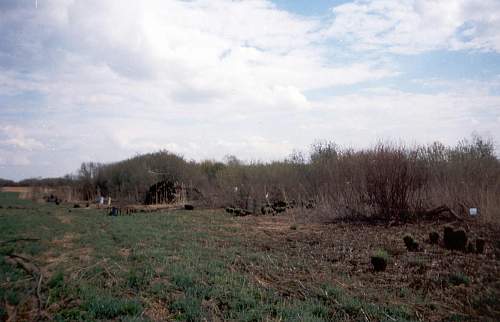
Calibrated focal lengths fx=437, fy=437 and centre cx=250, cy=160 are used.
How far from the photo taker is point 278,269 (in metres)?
7.72

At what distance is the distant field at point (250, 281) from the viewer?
545cm

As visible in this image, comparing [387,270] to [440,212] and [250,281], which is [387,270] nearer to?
[250,281]

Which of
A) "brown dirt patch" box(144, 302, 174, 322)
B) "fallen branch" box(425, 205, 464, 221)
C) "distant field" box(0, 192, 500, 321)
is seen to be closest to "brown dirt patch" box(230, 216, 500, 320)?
"distant field" box(0, 192, 500, 321)

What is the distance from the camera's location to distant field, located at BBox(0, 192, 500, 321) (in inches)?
214

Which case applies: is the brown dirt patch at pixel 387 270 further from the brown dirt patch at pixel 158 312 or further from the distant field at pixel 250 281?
the brown dirt patch at pixel 158 312

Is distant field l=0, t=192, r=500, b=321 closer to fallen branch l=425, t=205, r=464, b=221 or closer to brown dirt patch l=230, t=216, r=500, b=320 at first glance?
brown dirt patch l=230, t=216, r=500, b=320

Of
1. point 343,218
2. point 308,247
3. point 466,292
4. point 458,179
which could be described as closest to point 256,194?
point 343,218

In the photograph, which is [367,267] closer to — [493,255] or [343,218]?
[493,255]

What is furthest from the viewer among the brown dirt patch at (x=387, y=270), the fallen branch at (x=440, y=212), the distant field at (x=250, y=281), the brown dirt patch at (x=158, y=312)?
the fallen branch at (x=440, y=212)

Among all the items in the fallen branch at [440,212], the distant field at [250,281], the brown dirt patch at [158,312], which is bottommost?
the brown dirt patch at [158,312]

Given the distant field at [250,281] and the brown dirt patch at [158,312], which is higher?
the distant field at [250,281]

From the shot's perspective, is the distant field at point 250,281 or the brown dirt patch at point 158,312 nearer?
the brown dirt patch at point 158,312

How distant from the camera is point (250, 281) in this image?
6.86 meters

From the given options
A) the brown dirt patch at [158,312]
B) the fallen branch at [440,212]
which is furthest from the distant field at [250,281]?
the fallen branch at [440,212]
